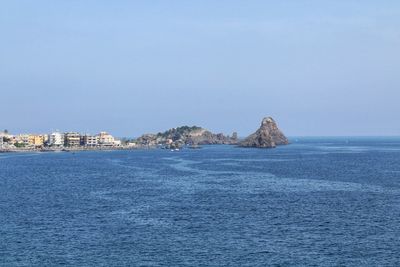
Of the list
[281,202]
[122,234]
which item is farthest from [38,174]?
[122,234]

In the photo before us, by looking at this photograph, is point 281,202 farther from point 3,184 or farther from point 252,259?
point 3,184

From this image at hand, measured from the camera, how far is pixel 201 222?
70250 mm

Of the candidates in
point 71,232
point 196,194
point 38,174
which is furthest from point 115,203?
point 38,174

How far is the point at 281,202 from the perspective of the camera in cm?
8706

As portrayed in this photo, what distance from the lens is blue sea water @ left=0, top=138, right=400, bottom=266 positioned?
176 feet

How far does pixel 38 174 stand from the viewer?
477ft

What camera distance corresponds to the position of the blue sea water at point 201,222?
5359 centimetres

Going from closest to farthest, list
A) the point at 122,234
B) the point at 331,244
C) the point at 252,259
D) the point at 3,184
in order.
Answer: the point at 252,259 → the point at 331,244 → the point at 122,234 → the point at 3,184

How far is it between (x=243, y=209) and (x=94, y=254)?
30.4m

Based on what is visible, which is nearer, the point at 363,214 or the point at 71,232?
the point at 71,232

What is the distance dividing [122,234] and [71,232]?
6088mm

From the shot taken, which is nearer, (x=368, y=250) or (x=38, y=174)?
(x=368, y=250)

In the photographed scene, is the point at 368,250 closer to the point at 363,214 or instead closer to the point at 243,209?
the point at 363,214

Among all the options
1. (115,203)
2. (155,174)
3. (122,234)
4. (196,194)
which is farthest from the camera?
(155,174)
